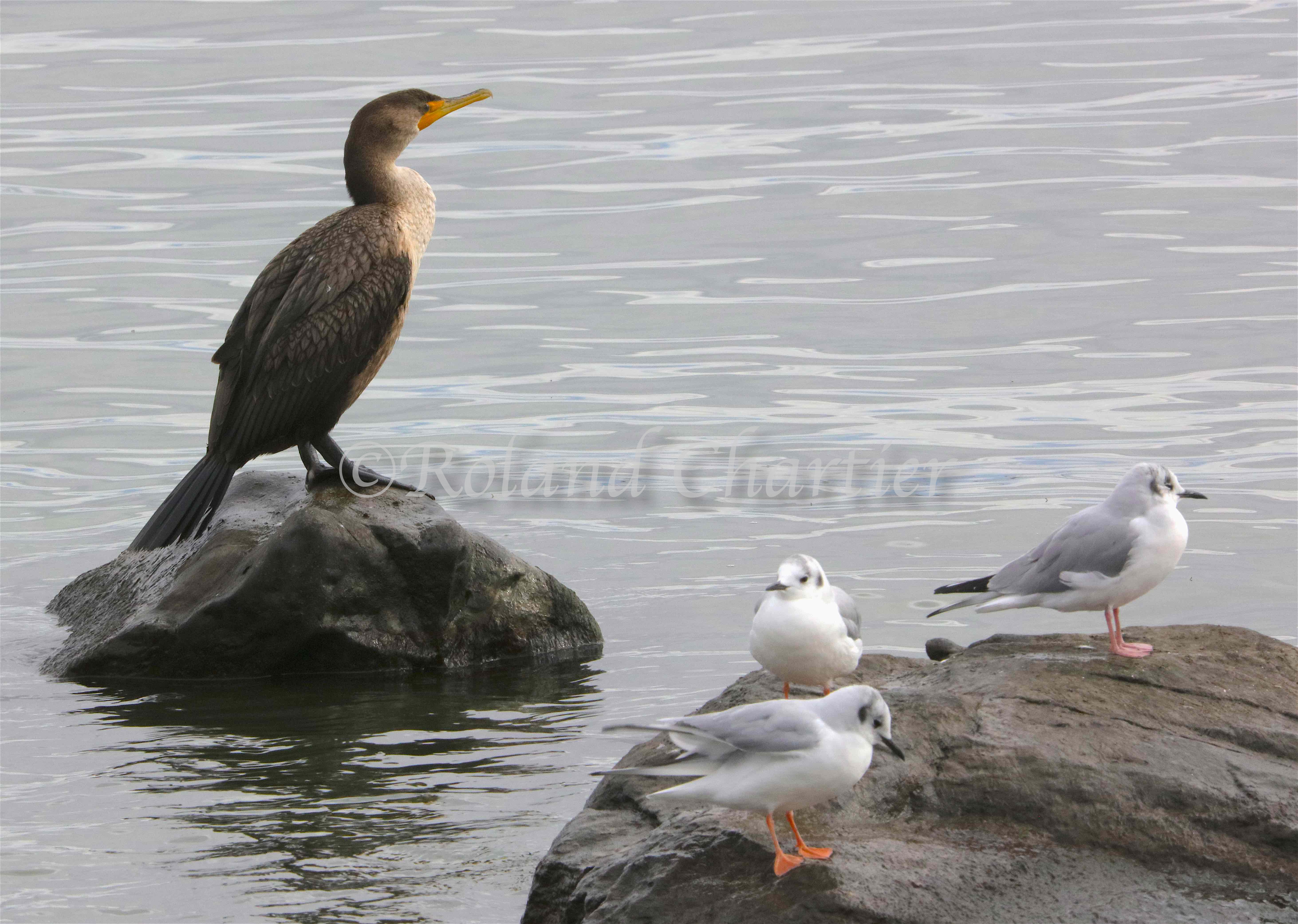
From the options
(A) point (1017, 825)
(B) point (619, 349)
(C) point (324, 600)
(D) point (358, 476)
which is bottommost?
(A) point (1017, 825)

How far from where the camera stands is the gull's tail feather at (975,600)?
20.2 feet

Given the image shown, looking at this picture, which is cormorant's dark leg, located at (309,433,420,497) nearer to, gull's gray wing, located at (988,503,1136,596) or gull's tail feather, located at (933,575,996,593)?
gull's tail feather, located at (933,575,996,593)

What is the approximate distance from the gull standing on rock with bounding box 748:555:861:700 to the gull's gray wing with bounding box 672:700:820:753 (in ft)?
2.35

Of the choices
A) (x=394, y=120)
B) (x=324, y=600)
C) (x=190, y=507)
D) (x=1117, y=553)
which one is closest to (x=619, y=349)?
(x=394, y=120)

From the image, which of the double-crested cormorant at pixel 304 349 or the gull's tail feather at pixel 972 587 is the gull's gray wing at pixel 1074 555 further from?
the double-crested cormorant at pixel 304 349

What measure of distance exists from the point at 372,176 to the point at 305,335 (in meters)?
1.00

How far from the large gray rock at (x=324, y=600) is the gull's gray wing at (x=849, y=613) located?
2.89 meters

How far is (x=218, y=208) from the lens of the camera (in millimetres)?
23531

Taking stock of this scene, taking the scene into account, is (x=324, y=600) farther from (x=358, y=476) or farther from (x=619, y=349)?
(x=619, y=349)

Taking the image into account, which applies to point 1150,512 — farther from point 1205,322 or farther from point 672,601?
point 1205,322

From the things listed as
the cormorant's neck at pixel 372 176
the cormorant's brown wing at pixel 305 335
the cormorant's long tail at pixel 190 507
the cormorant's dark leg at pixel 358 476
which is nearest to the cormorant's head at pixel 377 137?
the cormorant's neck at pixel 372 176

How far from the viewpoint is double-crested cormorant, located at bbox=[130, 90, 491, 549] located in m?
8.52

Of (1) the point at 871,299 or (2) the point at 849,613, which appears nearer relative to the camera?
(2) the point at 849,613

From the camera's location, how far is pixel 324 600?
27.0 feet
